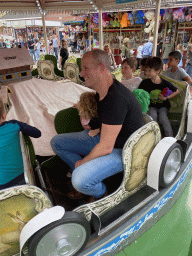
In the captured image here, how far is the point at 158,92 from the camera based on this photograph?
200 centimetres

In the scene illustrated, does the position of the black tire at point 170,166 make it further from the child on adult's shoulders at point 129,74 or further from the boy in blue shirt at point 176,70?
the boy in blue shirt at point 176,70

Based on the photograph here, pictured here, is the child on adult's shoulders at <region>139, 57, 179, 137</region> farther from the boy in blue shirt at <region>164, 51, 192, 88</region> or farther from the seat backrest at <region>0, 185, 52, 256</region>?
the seat backrest at <region>0, 185, 52, 256</region>

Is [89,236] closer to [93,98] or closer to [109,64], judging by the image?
[93,98]

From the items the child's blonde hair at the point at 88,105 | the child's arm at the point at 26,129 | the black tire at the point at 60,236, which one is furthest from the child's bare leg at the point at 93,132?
the black tire at the point at 60,236

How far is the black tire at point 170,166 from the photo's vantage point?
4.06ft

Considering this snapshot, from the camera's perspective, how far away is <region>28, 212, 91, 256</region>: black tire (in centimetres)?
87

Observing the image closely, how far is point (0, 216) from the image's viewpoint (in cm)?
80

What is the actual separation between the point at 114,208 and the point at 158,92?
1.23 meters

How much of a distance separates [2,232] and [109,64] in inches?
39.0

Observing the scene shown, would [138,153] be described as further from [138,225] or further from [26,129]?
[26,129]

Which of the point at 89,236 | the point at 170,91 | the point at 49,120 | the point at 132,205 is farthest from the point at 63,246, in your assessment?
the point at 49,120

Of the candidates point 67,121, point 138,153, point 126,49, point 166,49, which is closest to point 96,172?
point 138,153

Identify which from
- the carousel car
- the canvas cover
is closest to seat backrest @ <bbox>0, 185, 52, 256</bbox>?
the carousel car

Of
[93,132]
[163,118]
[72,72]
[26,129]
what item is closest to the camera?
[26,129]
